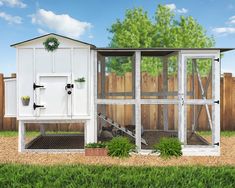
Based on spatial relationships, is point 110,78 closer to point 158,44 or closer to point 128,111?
point 128,111

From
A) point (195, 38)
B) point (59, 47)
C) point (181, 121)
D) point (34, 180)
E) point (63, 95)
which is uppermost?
point (195, 38)

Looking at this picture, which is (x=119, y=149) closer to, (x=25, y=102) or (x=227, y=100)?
(x=25, y=102)

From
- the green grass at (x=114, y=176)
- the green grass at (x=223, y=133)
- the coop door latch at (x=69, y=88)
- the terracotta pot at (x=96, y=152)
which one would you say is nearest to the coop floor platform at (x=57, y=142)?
the terracotta pot at (x=96, y=152)

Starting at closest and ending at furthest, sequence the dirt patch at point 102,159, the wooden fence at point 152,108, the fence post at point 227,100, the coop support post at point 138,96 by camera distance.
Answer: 1. the dirt patch at point 102,159
2. the coop support post at point 138,96
3. the wooden fence at point 152,108
4. the fence post at point 227,100

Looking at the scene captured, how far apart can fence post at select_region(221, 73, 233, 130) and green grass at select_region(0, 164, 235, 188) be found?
661 centimetres

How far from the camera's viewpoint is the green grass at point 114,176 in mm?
6941

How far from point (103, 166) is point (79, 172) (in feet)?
2.16

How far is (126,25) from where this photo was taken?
67.7ft

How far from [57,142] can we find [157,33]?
10.3 m

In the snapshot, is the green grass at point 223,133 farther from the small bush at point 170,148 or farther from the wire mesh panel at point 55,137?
the small bush at point 170,148

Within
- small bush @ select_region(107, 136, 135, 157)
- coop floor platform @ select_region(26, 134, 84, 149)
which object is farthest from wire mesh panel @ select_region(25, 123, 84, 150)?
small bush @ select_region(107, 136, 135, 157)

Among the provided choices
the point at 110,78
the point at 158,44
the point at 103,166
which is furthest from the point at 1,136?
the point at 158,44

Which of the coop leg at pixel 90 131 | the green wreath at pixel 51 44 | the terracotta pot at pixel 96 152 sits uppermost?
the green wreath at pixel 51 44

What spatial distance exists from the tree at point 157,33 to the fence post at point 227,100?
5.09 m
